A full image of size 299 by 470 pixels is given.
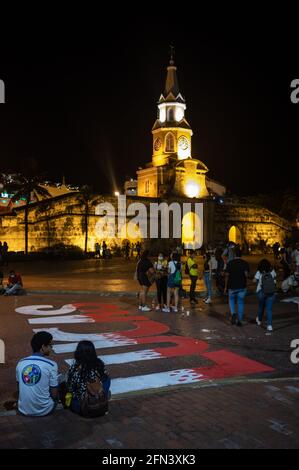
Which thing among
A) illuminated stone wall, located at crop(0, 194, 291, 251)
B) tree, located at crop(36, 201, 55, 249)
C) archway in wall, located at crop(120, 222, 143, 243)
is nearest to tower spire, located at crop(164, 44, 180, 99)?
illuminated stone wall, located at crop(0, 194, 291, 251)

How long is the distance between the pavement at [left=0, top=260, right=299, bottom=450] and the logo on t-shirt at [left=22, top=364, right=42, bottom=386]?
0.42 meters

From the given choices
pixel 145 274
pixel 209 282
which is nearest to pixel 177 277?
pixel 145 274

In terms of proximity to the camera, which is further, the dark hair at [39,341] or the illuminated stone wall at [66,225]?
the illuminated stone wall at [66,225]

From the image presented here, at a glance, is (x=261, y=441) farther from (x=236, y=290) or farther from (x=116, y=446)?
(x=236, y=290)

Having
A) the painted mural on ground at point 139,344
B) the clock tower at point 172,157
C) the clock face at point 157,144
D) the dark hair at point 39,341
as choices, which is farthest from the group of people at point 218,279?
the clock face at point 157,144

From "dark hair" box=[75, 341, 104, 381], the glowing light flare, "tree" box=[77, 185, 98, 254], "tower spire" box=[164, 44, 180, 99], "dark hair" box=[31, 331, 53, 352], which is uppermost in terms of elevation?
"tower spire" box=[164, 44, 180, 99]

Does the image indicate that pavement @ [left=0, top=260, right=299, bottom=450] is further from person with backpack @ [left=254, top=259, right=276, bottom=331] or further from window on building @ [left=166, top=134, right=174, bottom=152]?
window on building @ [left=166, top=134, right=174, bottom=152]

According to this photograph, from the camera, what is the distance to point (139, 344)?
28.3 ft

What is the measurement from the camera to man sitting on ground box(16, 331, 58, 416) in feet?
16.6

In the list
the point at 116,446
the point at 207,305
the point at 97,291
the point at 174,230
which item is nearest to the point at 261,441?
the point at 116,446

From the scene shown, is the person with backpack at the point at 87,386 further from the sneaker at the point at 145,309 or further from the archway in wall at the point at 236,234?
the archway in wall at the point at 236,234

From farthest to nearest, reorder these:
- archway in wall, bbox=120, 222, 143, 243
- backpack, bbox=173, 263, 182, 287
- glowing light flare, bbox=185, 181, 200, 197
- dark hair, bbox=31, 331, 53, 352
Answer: glowing light flare, bbox=185, 181, 200, 197, archway in wall, bbox=120, 222, 143, 243, backpack, bbox=173, 263, 182, 287, dark hair, bbox=31, 331, 53, 352

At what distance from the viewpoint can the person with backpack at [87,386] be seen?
5.02 metres

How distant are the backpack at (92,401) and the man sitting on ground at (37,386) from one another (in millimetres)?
411
